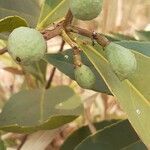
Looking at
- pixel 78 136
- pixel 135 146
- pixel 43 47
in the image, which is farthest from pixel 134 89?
pixel 78 136

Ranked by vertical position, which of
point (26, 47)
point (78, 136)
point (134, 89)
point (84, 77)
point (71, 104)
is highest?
point (26, 47)

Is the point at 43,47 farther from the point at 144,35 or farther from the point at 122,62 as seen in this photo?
the point at 144,35

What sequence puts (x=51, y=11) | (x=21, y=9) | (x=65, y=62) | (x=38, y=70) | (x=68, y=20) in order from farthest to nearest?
(x=38, y=70) → (x=21, y=9) → (x=65, y=62) → (x=51, y=11) → (x=68, y=20)

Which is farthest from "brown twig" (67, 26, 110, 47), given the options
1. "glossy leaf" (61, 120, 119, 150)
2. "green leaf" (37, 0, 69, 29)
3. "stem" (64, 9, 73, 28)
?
"glossy leaf" (61, 120, 119, 150)

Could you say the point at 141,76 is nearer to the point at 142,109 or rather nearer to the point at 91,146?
the point at 142,109

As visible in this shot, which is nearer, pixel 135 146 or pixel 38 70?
pixel 135 146

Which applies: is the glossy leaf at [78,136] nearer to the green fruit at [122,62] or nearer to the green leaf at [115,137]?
the green leaf at [115,137]
